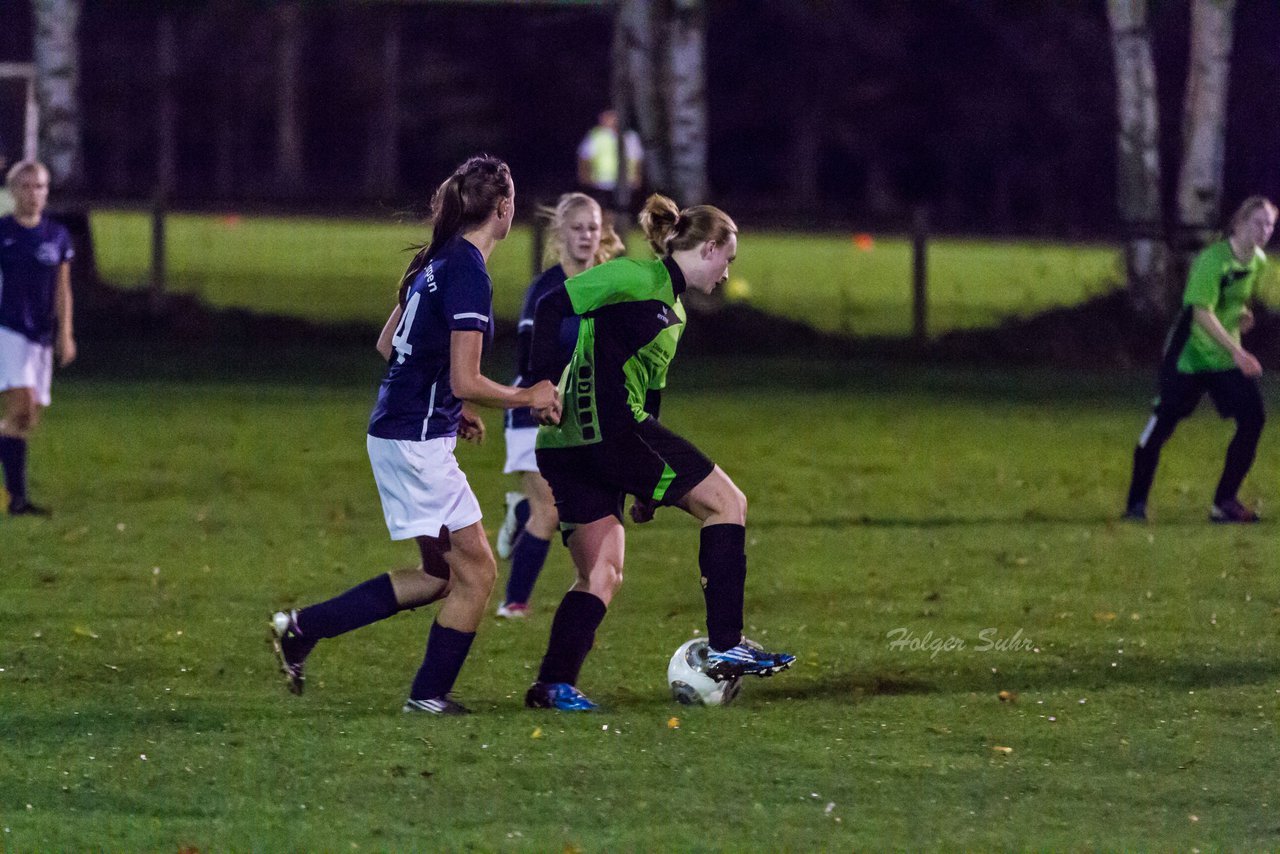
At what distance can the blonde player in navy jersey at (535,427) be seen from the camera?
8.44 m

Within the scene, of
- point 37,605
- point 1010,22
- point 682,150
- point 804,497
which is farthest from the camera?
point 1010,22

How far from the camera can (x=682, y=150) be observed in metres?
23.6

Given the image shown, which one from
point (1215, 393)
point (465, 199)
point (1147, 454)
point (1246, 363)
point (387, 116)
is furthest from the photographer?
point (387, 116)

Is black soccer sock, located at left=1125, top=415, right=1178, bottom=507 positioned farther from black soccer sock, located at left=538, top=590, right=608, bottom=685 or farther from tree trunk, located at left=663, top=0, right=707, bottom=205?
tree trunk, located at left=663, top=0, right=707, bottom=205

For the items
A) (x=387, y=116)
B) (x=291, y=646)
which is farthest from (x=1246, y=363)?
(x=387, y=116)

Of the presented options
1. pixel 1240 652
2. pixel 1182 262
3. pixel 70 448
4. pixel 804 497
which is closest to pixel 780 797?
pixel 1240 652

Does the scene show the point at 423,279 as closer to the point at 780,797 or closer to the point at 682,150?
the point at 780,797

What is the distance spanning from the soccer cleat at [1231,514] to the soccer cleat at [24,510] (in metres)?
6.64

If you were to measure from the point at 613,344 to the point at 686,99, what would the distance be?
16.7 metres

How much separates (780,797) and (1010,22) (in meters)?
41.4

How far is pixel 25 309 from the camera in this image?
39.1ft

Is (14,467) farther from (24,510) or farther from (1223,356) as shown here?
(1223,356)

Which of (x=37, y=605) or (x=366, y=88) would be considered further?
(x=366, y=88)

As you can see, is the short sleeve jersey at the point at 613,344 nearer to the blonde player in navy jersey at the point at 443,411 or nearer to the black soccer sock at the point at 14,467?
the blonde player in navy jersey at the point at 443,411
